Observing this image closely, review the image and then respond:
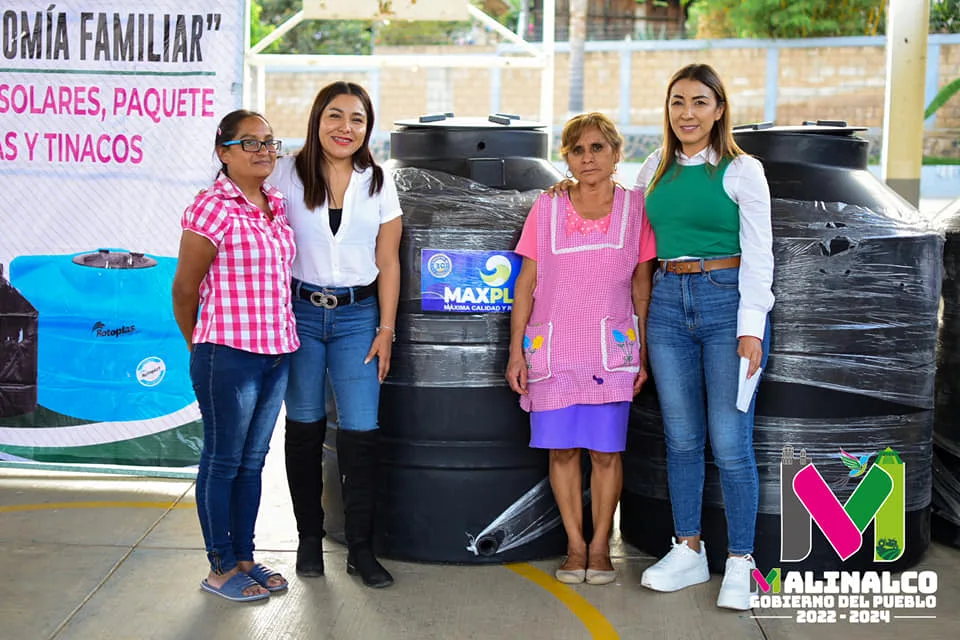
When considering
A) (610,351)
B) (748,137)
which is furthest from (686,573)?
(748,137)

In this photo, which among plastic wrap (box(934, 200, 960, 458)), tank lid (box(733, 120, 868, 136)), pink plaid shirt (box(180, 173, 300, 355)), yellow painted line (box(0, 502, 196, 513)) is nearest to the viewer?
pink plaid shirt (box(180, 173, 300, 355))

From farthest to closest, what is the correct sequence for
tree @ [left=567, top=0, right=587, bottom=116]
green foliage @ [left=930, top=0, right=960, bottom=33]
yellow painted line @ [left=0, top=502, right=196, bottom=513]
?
green foliage @ [left=930, top=0, right=960, bottom=33] < tree @ [left=567, top=0, right=587, bottom=116] < yellow painted line @ [left=0, top=502, right=196, bottom=513]

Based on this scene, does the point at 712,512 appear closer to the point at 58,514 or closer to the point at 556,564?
the point at 556,564

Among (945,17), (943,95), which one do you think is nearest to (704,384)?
(943,95)

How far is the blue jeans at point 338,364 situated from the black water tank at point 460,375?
0.22m

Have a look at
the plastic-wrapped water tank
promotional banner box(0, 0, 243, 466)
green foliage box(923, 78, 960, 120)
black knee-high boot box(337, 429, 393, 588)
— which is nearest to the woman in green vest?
black knee-high boot box(337, 429, 393, 588)

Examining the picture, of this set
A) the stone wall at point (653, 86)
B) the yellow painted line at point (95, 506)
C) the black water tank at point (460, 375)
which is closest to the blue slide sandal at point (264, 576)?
the black water tank at point (460, 375)

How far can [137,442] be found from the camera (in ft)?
17.7

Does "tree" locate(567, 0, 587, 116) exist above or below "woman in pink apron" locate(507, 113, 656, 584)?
above

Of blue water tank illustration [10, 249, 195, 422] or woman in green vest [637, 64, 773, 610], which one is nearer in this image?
woman in green vest [637, 64, 773, 610]

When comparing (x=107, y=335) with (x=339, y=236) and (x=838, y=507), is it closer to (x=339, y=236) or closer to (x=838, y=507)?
(x=339, y=236)

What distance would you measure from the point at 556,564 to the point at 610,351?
0.91 metres

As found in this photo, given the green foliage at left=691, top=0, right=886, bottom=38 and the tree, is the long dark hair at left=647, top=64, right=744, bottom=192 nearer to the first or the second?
the tree

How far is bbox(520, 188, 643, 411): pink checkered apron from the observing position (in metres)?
3.97
